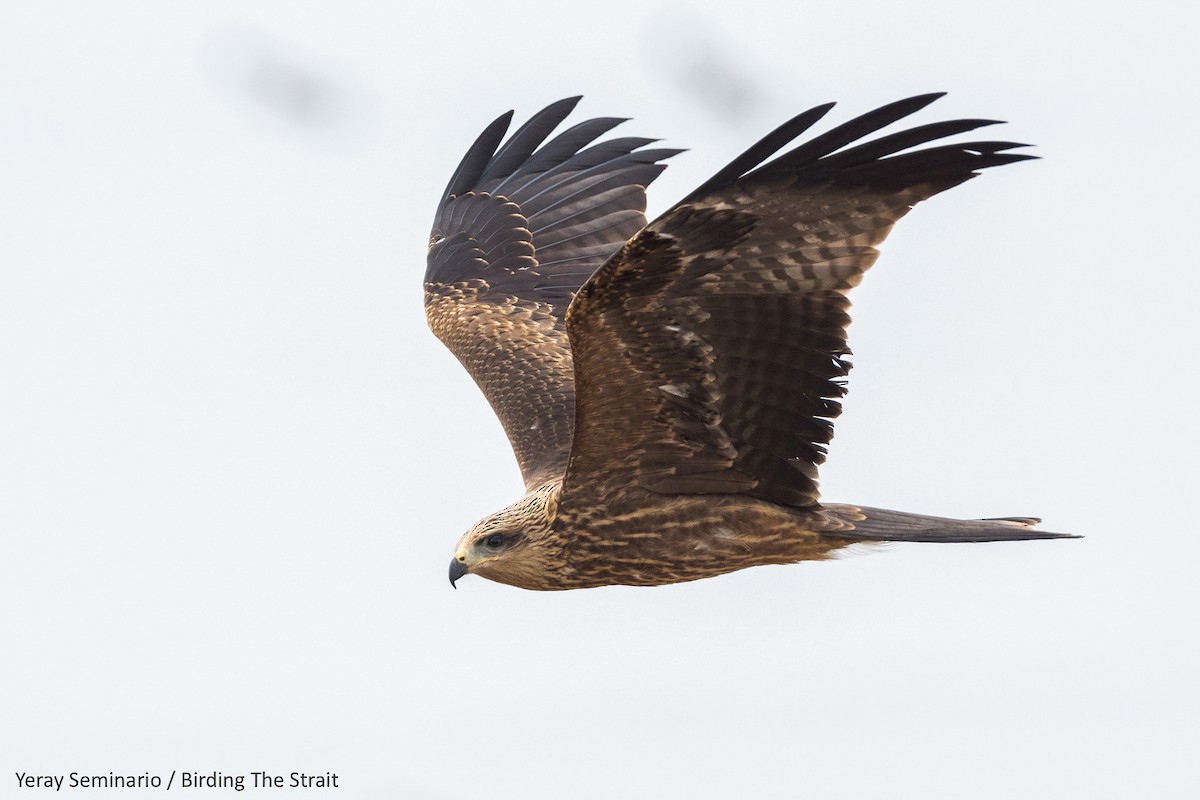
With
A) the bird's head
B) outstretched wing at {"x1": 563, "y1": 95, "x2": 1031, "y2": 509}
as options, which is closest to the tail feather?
outstretched wing at {"x1": 563, "y1": 95, "x2": 1031, "y2": 509}

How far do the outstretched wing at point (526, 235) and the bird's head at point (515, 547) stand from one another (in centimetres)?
178

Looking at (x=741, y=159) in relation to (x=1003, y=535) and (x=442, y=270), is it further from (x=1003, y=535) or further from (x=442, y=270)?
(x=442, y=270)

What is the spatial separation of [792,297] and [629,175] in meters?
4.12

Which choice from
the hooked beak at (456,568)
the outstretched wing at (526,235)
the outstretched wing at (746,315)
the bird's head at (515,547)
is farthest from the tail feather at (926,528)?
the outstretched wing at (526,235)

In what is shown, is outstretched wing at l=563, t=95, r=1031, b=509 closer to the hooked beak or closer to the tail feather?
the tail feather

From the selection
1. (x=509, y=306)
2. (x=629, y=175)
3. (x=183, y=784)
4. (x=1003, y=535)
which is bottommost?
(x=183, y=784)

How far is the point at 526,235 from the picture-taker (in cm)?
1226

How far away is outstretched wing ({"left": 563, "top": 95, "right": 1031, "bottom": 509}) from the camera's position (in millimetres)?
7715

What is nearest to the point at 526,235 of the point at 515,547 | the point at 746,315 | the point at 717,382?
the point at 515,547

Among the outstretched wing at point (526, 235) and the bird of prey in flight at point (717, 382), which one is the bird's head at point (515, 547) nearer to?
the bird of prey in flight at point (717, 382)

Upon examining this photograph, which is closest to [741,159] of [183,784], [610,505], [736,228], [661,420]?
[736,228]

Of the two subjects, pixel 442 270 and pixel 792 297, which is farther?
pixel 442 270

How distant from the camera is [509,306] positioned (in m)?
12.0

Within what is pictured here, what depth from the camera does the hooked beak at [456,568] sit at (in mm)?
9445
